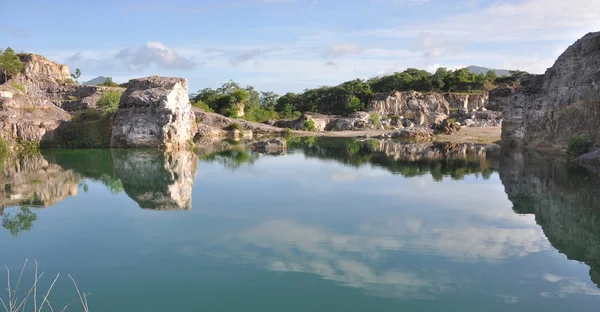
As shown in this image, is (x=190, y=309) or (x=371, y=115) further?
(x=371, y=115)

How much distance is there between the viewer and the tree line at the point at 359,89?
74.5 m

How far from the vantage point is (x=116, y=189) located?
65.2 ft

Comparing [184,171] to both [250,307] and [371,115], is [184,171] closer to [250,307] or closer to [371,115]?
[250,307]

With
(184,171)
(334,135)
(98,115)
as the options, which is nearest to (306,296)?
(184,171)

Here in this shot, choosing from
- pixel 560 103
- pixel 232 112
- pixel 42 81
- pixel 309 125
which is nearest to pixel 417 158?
pixel 560 103

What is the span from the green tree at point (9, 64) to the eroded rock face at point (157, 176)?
27.0 metres

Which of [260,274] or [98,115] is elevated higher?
[98,115]

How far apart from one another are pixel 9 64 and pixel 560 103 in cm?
5378

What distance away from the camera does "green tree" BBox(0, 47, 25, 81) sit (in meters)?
51.5

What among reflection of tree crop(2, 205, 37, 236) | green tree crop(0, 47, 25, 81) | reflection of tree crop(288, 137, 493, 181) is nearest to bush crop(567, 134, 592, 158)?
reflection of tree crop(288, 137, 493, 181)

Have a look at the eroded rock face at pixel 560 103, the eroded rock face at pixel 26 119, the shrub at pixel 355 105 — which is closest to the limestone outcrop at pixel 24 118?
the eroded rock face at pixel 26 119

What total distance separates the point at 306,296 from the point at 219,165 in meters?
20.7

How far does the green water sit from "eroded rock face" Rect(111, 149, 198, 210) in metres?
0.14

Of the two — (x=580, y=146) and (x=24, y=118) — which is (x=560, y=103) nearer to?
(x=580, y=146)
